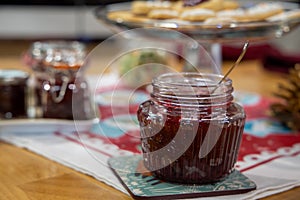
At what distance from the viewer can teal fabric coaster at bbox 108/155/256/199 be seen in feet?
2.15

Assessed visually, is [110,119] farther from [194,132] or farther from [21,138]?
[194,132]

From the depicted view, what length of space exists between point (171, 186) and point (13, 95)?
41cm

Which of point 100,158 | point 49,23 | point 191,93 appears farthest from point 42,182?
point 49,23

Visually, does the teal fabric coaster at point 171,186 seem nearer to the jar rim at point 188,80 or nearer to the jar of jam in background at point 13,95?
the jar rim at point 188,80

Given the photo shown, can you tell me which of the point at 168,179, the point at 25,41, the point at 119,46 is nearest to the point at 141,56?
the point at 168,179

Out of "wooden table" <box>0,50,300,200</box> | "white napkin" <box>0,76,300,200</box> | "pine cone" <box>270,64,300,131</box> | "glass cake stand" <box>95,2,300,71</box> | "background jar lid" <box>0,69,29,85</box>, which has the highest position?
"glass cake stand" <box>95,2,300,71</box>

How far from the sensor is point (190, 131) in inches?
25.8

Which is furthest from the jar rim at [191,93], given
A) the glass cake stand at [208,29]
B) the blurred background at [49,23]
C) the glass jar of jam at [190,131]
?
the blurred background at [49,23]

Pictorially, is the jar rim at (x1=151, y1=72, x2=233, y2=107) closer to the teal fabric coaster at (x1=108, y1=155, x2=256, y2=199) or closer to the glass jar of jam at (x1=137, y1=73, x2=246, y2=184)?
the glass jar of jam at (x1=137, y1=73, x2=246, y2=184)

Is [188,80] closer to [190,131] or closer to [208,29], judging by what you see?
[190,131]

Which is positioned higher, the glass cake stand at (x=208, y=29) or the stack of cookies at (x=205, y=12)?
the stack of cookies at (x=205, y=12)

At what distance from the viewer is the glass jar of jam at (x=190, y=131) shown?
66cm

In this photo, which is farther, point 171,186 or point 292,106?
point 292,106

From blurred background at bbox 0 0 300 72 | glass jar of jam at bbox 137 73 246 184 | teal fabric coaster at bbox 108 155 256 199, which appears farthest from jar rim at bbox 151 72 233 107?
blurred background at bbox 0 0 300 72
